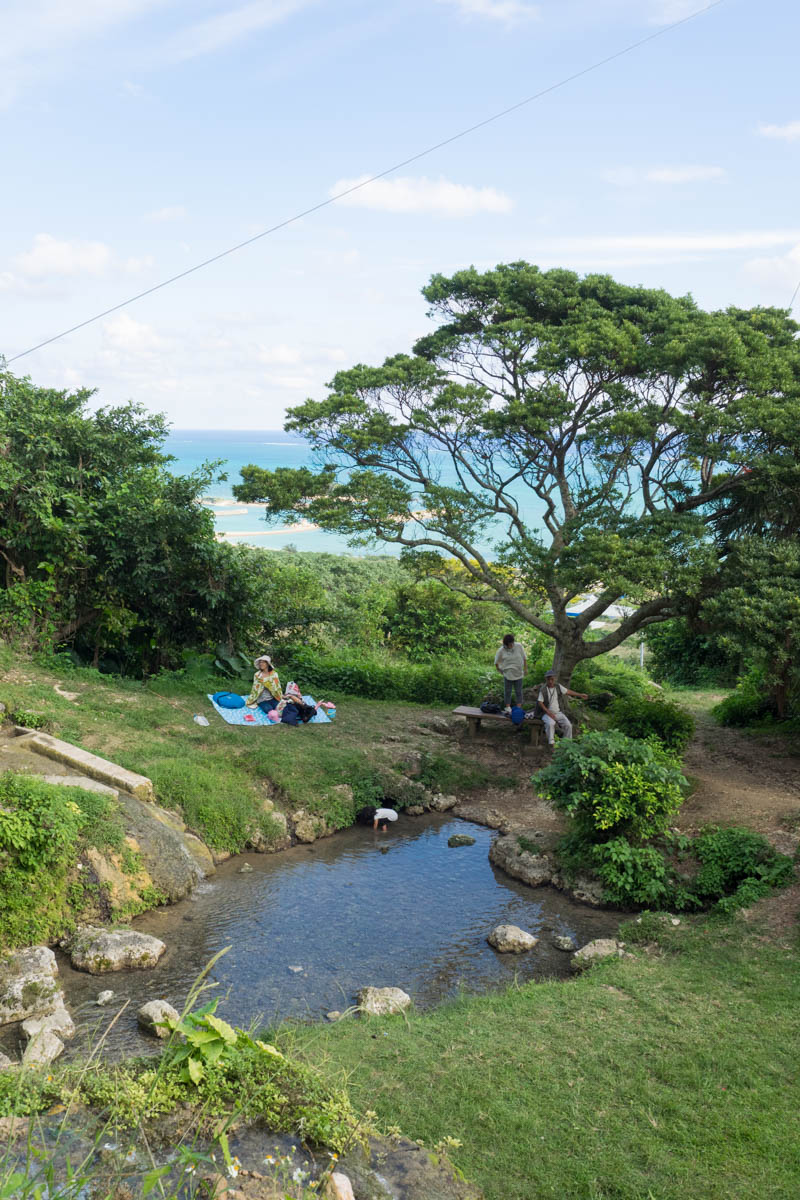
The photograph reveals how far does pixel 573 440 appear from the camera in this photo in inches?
527

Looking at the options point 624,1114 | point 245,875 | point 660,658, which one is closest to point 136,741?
point 245,875

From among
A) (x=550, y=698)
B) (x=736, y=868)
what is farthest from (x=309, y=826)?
(x=736, y=868)

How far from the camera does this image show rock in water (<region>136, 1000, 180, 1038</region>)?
6.14 m

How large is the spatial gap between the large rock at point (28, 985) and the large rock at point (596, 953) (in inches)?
165

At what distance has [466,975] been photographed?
7387 millimetres

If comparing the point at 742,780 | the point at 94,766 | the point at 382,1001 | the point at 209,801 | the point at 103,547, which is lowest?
the point at 382,1001

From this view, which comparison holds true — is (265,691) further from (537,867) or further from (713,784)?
(713,784)

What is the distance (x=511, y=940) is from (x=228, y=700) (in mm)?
6342

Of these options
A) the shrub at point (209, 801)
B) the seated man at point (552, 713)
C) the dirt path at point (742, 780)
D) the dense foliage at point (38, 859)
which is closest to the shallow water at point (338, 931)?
the shrub at point (209, 801)

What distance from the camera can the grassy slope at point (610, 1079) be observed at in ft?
14.7

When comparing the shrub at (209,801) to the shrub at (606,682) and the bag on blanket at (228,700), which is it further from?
the shrub at (606,682)

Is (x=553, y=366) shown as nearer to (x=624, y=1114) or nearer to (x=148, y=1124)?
(x=624, y=1114)

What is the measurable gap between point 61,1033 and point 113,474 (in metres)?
10.1

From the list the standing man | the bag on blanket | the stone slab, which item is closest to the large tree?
the standing man
